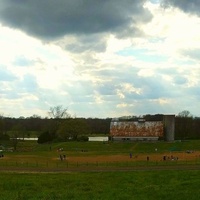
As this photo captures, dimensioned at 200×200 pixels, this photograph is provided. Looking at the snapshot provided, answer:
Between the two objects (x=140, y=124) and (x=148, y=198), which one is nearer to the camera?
(x=148, y=198)

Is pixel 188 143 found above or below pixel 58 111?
below

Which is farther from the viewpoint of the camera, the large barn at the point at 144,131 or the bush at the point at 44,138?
the bush at the point at 44,138

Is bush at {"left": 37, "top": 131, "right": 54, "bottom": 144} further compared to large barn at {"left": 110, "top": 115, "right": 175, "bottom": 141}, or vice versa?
bush at {"left": 37, "top": 131, "right": 54, "bottom": 144}

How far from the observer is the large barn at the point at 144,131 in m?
136

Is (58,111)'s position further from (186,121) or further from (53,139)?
(186,121)

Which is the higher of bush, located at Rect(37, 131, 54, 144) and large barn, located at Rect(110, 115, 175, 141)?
large barn, located at Rect(110, 115, 175, 141)

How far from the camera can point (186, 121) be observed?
523 ft

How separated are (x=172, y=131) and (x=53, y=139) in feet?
154

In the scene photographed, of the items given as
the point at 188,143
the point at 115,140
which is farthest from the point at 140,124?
the point at 188,143

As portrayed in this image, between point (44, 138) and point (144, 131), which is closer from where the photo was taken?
point (144, 131)

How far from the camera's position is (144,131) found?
13812 cm

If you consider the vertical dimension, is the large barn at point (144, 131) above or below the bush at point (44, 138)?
above

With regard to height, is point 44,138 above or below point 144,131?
below

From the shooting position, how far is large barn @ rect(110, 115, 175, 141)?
136500mm
